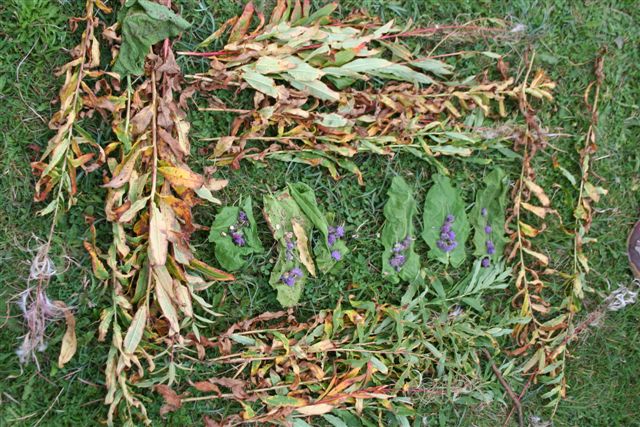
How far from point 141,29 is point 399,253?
1.74 metres

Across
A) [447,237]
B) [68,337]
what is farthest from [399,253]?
[68,337]

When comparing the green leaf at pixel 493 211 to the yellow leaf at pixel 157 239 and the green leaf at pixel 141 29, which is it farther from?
the green leaf at pixel 141 29

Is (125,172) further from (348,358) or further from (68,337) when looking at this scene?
(348,358)

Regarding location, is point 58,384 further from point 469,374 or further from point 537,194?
point 537,194

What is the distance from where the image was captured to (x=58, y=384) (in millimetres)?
2918

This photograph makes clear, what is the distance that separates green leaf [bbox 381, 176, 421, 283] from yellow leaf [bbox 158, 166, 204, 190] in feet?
3.42

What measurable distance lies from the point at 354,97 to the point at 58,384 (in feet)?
6.78

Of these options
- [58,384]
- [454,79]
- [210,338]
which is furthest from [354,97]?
[58,384]

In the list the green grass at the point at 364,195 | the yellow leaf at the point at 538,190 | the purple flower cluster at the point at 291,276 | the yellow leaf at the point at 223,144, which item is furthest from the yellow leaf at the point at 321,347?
the yellow leaf at the point at 538,190

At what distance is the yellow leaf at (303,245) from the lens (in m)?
3.13

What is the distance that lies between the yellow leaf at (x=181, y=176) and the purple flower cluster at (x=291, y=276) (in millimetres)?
653

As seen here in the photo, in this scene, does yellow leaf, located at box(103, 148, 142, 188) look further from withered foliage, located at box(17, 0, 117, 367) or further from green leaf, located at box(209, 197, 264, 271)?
green leaf, located at box(209, 197, 264, 271)

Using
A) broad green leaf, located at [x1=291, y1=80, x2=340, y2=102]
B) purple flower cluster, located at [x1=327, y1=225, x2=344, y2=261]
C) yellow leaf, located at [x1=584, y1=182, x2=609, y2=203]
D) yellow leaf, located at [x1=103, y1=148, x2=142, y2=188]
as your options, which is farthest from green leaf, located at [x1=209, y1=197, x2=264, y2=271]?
yellow leaf, located at [x1=584, y1=182, x2=609, y2=203]

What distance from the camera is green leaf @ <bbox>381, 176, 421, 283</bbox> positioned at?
328cm
